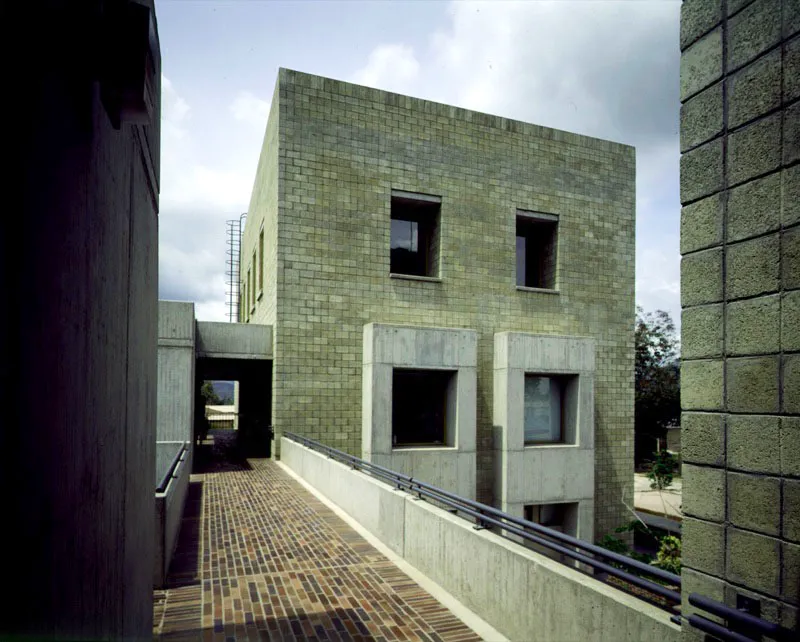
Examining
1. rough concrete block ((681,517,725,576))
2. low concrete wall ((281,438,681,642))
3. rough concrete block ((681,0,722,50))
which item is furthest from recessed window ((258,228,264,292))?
rough concrete block ((681,517,725,576))

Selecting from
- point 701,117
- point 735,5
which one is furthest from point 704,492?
point 735,5

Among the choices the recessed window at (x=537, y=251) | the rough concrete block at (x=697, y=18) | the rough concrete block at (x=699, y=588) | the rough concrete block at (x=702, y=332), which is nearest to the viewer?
the rough concrete block at (x=699, y=588)

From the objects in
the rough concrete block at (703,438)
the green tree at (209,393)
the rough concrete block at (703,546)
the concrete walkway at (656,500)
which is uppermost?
the rough concrete block at (703,438)

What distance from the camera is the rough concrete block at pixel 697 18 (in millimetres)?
3605

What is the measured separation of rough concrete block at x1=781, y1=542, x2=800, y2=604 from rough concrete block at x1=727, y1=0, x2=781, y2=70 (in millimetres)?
2847

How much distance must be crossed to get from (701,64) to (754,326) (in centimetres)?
182

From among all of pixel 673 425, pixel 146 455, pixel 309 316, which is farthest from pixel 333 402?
pixel 673 425

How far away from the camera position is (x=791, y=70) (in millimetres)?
3066

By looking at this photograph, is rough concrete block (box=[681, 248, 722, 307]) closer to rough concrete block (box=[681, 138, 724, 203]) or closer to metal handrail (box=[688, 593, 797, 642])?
rough concrete block (box=[681, 138, 724, 203])

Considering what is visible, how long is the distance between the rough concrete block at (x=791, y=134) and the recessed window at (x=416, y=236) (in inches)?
650

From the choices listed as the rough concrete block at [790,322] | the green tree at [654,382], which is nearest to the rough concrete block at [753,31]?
the rough concrete block at [790,322]

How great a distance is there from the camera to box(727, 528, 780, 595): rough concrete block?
3.04 m

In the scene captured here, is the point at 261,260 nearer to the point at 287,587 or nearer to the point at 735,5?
the point at 287,587

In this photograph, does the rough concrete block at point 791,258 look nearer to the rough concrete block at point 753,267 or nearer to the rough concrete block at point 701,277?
the rough concrete block at point 753,267
